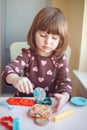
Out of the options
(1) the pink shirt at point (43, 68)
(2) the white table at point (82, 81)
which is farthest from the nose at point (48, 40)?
(2) the white table at point (82, 81)

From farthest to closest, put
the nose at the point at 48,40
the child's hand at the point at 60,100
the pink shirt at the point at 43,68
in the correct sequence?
the pink shirt at the point at 43,68 → the nose at the point at 48,40 → the child's hand at the point at 60,100

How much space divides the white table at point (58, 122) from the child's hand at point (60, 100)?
Result: 2 centimetres

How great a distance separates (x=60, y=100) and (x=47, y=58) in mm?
308

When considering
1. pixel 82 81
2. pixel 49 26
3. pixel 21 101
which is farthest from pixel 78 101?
pixel 82 81

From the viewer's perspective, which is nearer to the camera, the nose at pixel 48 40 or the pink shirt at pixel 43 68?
the nose at pixel 48 40

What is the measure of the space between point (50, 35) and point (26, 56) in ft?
0.62

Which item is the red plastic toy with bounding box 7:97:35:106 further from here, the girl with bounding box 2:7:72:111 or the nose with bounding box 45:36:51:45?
the nose with bounding box 45:36:51:45

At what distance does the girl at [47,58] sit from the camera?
96 centimetres

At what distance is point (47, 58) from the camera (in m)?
1.10

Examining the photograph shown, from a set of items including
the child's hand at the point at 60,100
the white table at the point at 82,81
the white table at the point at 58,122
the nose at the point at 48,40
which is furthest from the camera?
the white table at the point at 82,81

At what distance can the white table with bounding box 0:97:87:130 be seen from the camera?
0.69 meters

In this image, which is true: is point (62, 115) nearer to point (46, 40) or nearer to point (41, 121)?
point (41, 121)

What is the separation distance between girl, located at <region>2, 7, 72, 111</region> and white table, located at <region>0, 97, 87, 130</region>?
7 cm

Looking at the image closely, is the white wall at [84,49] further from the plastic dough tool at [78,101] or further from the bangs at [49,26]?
the plastic dough tool at [78,101]
